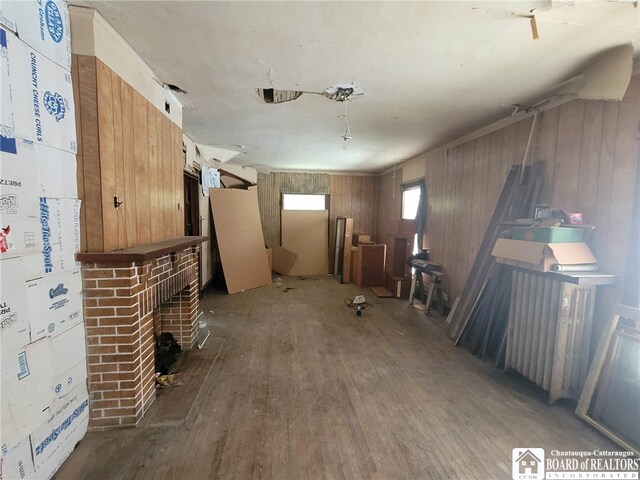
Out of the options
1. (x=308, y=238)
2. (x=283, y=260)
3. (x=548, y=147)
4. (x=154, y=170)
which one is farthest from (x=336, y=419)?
(x=308, y=238)

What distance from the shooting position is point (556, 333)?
1.86 metres

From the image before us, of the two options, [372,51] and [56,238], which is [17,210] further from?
[372,51]

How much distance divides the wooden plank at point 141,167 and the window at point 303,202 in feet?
14.4

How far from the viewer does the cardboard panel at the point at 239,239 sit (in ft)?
14.9

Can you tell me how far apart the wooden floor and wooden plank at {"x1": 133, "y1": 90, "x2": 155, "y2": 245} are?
126 cm

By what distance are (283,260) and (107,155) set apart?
4.65m

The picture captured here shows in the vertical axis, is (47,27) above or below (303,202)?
above

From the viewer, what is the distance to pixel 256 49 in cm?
170

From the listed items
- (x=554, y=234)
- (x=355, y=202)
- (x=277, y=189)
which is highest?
(x=277, y=189)

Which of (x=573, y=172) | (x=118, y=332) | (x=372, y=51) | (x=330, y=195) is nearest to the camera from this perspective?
(x=118, y=332)

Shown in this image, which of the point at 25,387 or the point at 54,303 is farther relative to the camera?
the point at 54,303

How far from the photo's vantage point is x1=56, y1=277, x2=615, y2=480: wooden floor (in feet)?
4.63

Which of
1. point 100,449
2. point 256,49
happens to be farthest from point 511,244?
point 100,449

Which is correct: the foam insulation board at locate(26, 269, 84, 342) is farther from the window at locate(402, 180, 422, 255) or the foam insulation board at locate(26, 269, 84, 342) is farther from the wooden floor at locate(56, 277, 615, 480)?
the window at locate(402, 180, 422, 255)
